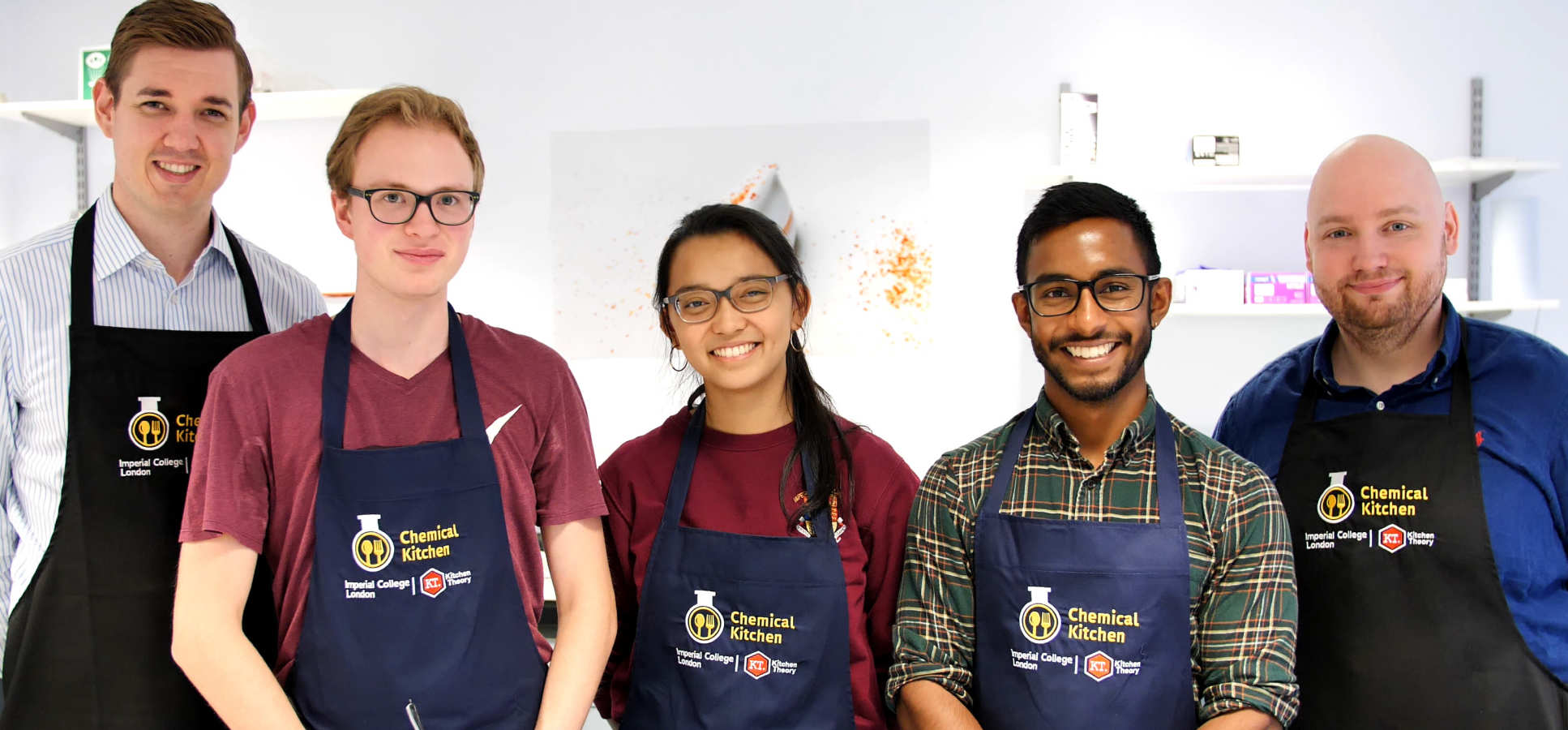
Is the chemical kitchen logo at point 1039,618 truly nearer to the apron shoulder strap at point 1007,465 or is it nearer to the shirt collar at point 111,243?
the apron shoulder strap at point 1007,465

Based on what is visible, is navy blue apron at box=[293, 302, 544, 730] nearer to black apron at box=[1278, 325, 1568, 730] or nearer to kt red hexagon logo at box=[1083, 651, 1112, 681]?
kt red hexagon logo at box=[1083, 651, 1112, 681]

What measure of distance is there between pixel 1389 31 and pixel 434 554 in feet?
12.3

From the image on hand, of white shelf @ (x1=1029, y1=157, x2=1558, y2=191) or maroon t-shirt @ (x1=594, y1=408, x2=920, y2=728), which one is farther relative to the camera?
white shelf @ (x1=1029, y1=157, x2=1558, y2=191)

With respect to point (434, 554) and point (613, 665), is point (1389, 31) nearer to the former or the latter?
point (613, 665)

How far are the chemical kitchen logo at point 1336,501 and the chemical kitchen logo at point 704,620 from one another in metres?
1.02

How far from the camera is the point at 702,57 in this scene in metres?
3.92

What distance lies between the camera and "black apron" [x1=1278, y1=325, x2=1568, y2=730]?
61.8 inches

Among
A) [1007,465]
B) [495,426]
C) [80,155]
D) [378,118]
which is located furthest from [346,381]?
[80,155]

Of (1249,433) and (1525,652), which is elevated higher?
(1249,433)

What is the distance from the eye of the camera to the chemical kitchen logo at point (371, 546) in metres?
1.34

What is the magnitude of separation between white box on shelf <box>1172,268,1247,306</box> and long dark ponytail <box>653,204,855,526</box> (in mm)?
2107

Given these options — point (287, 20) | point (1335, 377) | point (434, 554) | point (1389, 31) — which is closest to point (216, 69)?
point (434, 554)

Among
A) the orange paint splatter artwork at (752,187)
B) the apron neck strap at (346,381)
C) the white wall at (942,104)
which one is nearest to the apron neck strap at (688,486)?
the apron neck strap at (346,381)

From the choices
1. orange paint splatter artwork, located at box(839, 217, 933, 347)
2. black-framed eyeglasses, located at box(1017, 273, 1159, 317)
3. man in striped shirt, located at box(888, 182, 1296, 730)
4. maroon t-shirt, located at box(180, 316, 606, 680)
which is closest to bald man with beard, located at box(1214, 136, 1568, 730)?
man in striped shirt, located at box(888, 182, 1296, 730)
